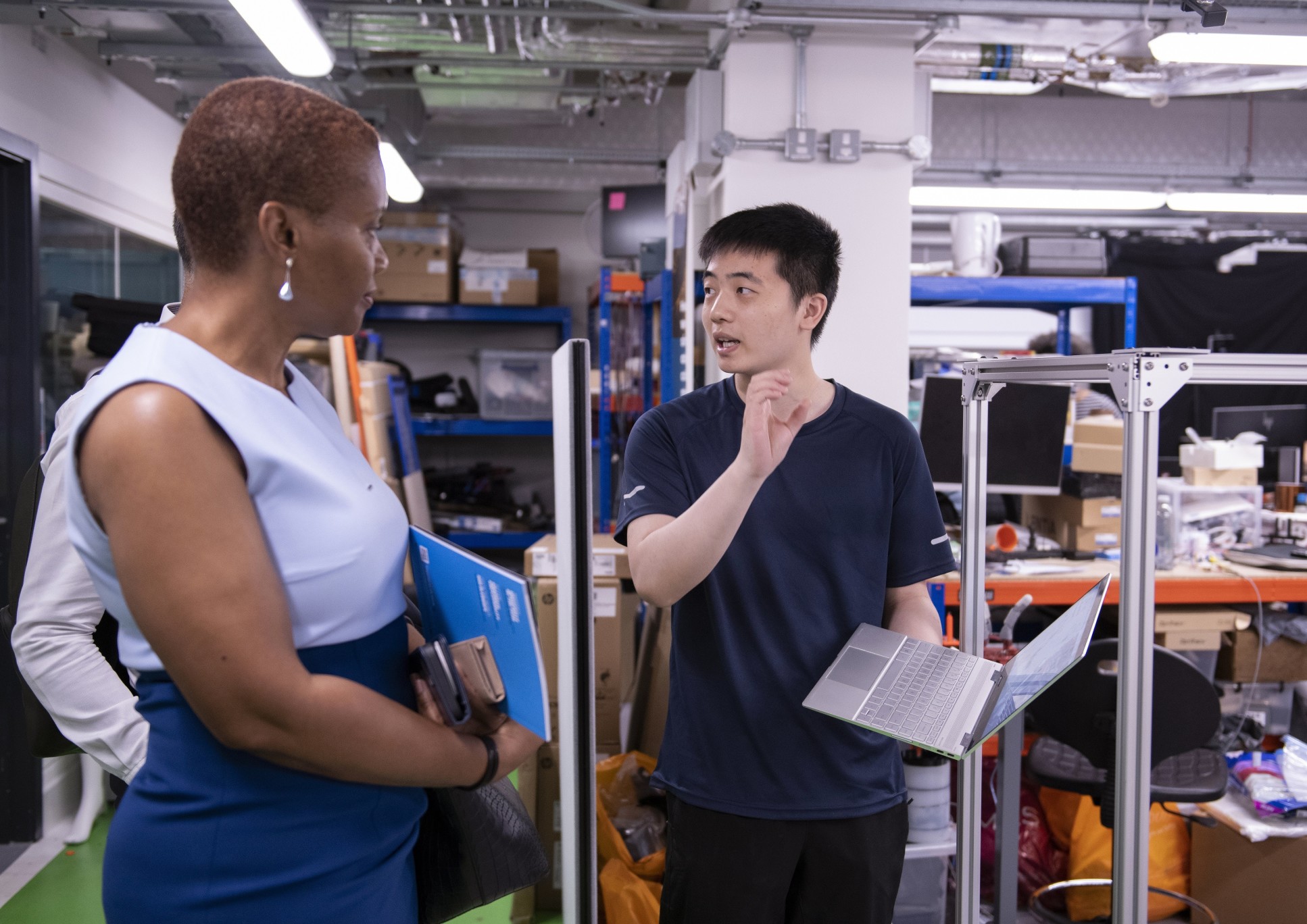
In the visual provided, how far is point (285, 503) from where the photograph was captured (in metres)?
0.77

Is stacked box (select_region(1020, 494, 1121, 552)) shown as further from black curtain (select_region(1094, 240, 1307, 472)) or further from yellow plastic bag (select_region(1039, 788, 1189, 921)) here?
black curtain (select_region(1094, 240, 1307, 472))

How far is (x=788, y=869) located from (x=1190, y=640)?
7.81ft

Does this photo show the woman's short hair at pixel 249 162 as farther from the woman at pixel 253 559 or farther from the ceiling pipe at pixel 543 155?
the ceiling pipe at pixel 543 155

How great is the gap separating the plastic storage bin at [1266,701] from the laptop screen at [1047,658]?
2.37 metres

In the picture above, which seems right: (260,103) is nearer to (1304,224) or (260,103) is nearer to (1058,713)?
(1058,713)

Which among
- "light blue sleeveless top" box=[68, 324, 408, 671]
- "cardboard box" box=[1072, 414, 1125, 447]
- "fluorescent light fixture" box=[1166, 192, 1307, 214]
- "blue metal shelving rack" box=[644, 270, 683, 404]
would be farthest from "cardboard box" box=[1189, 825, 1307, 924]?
"fluorescent light fixture" box=[1166, 192, 1307, 214]

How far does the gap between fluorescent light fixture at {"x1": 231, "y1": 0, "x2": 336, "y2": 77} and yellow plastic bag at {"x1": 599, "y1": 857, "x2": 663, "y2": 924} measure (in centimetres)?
259

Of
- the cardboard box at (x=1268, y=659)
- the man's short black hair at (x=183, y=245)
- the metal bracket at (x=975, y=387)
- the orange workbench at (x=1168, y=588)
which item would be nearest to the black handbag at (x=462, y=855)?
the man's short black hair at (x=183, y=245)

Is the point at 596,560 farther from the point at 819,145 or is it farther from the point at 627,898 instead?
the point at 819,145

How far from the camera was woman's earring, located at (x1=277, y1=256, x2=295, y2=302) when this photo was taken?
2.66ft

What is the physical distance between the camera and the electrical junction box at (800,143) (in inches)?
137

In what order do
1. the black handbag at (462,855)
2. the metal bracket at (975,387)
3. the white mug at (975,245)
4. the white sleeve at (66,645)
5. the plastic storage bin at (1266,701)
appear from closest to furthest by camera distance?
the black handbag at (462,855) → the white sleeve at (66,645) → the metal bracket at (975,387) → the plastic storage bin at (1266,701) → the white mug at (975,245)

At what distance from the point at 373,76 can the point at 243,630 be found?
6308mm

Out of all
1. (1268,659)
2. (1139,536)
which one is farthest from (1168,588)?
(1139,536)
